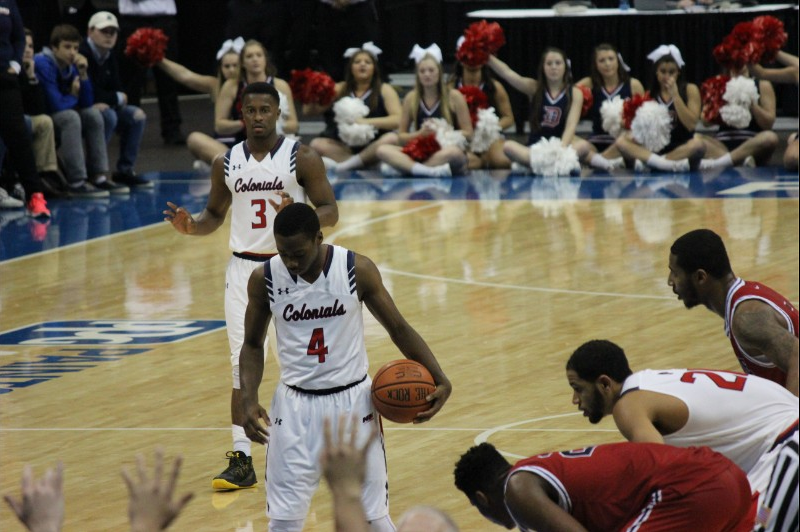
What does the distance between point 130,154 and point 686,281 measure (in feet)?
40.7

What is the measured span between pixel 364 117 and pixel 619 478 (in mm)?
13322

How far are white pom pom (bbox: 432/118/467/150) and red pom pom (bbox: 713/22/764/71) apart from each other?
9.79 ft

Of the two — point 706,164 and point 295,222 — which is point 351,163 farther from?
point 295,222

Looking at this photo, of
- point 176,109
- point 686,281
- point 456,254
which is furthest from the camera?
point 176,109

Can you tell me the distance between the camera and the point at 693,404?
16.7ft

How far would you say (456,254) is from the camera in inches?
512

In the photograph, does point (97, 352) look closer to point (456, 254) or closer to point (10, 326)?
point (10, 326)

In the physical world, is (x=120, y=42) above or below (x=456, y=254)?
above

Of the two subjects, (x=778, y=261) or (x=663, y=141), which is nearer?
(x=778, y=261)

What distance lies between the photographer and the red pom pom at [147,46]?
59.1 ft

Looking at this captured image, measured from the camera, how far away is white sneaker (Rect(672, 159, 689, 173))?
56.4ft

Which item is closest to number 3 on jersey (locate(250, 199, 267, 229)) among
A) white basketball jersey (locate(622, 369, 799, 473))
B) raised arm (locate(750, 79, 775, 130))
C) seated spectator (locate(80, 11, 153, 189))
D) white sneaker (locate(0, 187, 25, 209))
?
white basketball jersey (locate(622, 369, 799, 473))

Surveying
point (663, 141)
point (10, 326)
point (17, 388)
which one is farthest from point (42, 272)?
point (663, 141)

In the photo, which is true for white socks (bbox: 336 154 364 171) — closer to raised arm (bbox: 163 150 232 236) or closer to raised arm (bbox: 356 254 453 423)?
raised arm (bbox: 163 150 232 236)
